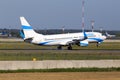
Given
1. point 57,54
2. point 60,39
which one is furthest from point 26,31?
point 57,54

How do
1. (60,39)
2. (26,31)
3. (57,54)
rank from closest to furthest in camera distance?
(57,54) → (60,39) → (26,31)

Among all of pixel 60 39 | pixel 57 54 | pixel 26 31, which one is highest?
pixel 26 31

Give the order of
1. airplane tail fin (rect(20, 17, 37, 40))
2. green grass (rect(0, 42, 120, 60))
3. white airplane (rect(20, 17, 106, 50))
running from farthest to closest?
airplane tail fin (rect(20, 17, 37, 40)) < white airplane (rect(20, 17, 106, 50)) < green grass (rect(0, 42, 120, 60))

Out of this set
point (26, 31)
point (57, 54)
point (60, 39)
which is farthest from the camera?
point (26, 31)

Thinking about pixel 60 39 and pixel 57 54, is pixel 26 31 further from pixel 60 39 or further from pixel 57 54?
pixel 57 54

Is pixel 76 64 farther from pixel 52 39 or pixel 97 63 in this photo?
pixel 52 39

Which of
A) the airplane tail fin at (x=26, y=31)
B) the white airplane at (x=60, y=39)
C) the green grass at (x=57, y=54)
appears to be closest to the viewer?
the green grass at (x=57, y=54)

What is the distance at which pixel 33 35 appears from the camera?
82.0 metres

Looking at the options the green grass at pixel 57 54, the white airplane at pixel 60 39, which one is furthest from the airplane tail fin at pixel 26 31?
the green grass at pixel 57 54

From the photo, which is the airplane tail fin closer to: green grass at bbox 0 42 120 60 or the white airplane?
the white airplane

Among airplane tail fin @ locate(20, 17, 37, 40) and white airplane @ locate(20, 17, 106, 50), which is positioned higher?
airplane tail fin @ locate(20, 17, 37, 40)

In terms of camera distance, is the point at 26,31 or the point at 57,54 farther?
the point at 26,31

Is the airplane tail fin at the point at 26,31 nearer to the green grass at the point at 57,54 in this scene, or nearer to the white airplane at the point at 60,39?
the white airplane at the point at 60,39

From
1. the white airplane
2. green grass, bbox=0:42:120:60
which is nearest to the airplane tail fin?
the white airplane
